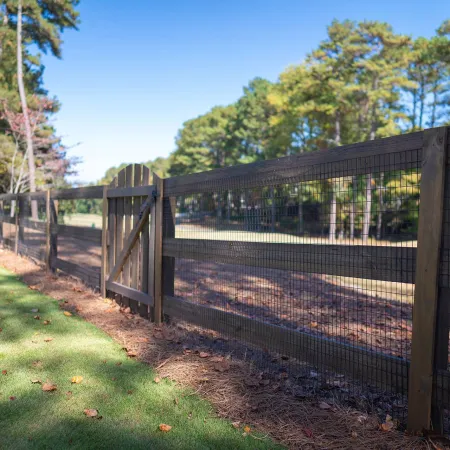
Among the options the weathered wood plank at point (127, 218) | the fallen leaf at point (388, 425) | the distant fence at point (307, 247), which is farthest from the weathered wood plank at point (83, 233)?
the fallen leaf at point (388, 425)

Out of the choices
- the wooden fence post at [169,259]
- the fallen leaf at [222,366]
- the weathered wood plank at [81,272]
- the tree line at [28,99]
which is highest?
the tree line at [28,99]

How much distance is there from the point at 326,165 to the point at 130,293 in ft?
10.2

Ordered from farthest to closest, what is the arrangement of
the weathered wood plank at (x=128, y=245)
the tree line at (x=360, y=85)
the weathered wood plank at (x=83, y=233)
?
the tree line at (x=360, y=85), the weathered wood plank at (x=83, y=233), the weathered wood plank at (x=128, y=245)

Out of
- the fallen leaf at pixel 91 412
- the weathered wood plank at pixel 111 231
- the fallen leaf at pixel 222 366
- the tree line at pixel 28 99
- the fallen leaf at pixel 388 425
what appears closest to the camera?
the fallen leaf at pixel 388 425

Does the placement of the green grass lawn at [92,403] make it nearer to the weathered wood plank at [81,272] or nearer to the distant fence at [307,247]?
the distant fence at [307,247]

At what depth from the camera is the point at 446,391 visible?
209cm

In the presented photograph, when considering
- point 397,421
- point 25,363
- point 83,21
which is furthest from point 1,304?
point 83,21

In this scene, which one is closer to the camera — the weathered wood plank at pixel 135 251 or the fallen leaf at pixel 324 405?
the fallen leaf at pixel 324 405

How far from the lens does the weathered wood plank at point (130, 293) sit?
454 cm

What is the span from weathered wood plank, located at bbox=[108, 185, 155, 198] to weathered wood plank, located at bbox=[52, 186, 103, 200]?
0.50m

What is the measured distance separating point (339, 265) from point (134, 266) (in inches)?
120

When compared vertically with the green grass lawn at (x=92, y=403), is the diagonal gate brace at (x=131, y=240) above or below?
above

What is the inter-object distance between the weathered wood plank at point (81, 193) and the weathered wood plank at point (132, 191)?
502mm

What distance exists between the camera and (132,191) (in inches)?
197
